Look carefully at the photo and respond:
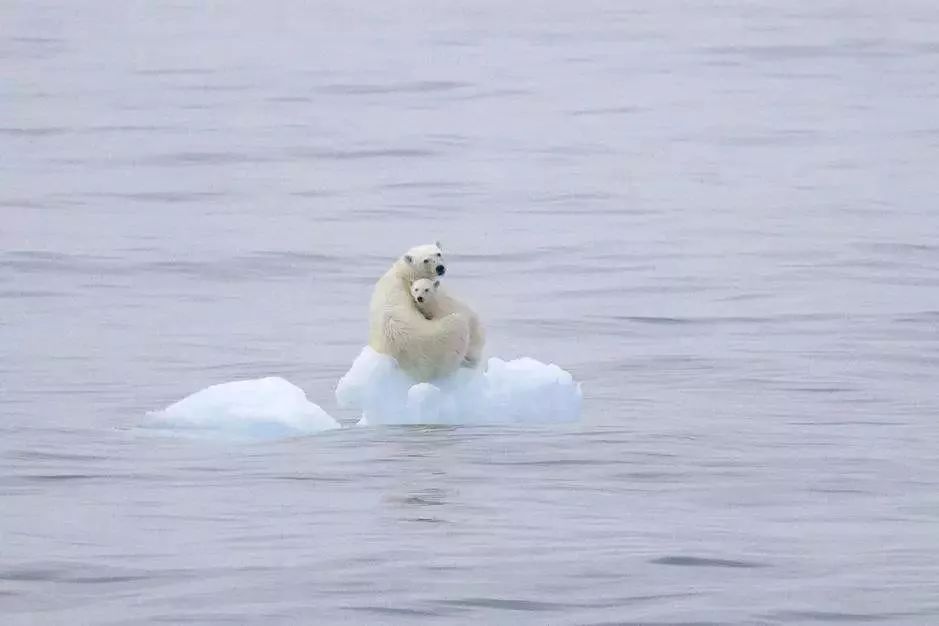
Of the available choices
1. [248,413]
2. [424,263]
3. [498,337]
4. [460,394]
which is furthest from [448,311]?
[498,337]

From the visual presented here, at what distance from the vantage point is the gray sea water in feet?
30.1

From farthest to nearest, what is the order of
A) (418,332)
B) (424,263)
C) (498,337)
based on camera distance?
(498,337)
(424,263)
(418,332)

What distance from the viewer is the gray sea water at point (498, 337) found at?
9.17 m

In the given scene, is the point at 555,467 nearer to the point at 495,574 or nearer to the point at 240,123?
the point at 495,574

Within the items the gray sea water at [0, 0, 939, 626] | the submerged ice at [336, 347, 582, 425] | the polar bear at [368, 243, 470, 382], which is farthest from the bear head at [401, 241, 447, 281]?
the gray sea water at [0, 0, 939, 626]

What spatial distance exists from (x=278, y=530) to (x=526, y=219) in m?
14.2

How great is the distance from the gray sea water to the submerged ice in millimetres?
148

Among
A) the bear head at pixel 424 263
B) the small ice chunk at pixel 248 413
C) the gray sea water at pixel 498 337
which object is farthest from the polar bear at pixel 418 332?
the small ice chunk at pixel 248 413

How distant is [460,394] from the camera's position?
1180 cm

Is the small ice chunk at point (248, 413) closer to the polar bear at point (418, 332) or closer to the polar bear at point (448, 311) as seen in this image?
the polar bear at point (418, 332)

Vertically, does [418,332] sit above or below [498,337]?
below

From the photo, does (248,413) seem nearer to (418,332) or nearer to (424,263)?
(418,332)

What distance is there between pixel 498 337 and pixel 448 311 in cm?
421

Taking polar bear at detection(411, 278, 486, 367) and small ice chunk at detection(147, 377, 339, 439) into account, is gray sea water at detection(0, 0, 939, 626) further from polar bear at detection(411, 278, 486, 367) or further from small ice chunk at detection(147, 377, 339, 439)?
polar bear at detection(411, 278, 486, 367)
